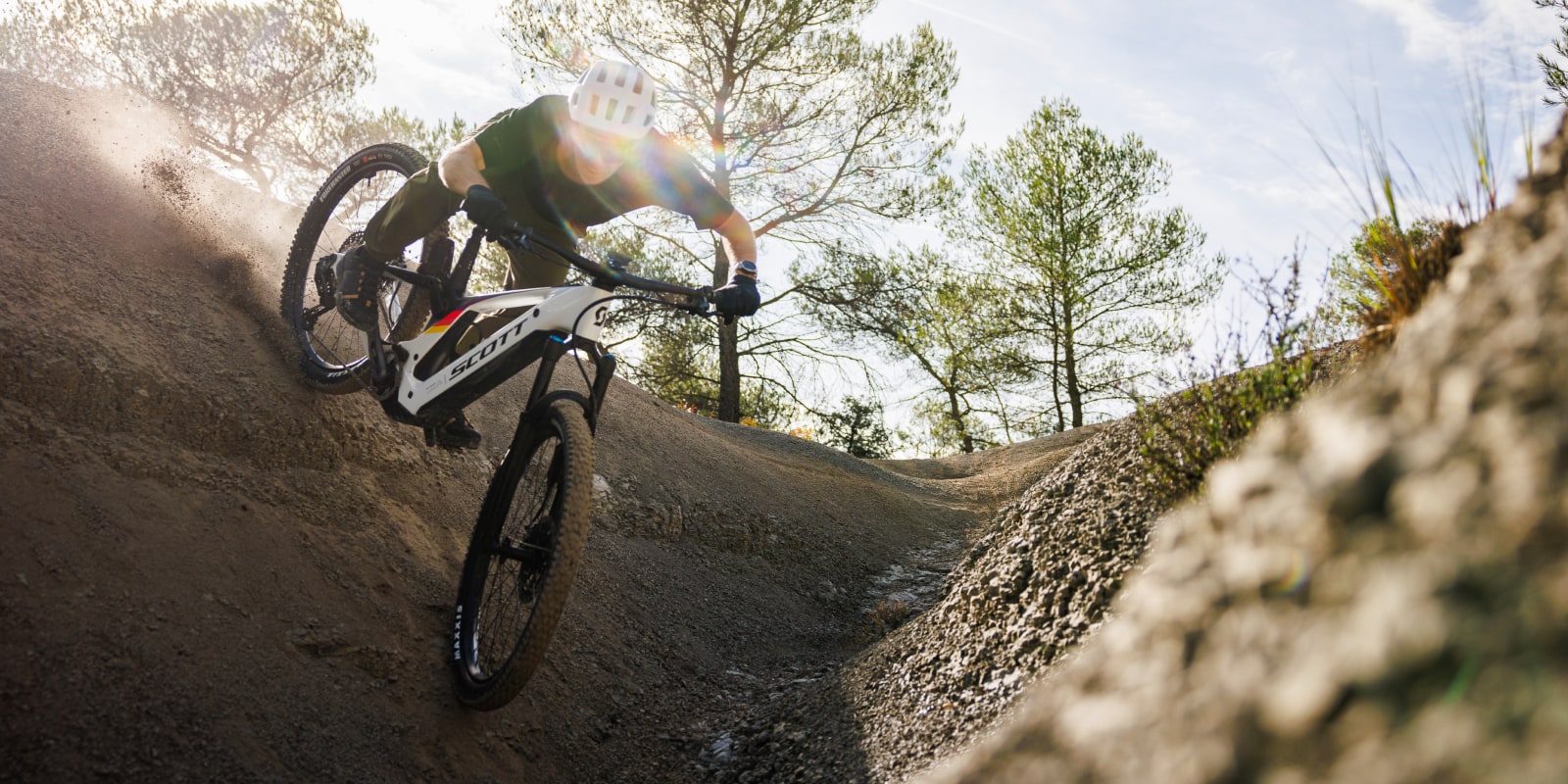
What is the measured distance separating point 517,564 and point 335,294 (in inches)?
80.9

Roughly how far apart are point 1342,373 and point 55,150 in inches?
284

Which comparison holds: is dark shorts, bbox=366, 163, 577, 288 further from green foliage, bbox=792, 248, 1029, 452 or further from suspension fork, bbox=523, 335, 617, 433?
green foliage, bbox=792, 248, 1029, 452

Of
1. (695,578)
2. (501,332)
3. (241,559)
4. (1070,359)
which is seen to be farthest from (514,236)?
(1070,359)

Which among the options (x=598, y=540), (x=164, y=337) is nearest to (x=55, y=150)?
(x=164, y=337)

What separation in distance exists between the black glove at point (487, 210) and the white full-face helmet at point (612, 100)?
0.59 metres

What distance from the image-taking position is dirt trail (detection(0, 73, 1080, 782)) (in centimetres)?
297

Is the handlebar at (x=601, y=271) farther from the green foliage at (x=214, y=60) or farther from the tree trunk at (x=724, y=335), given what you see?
the green foliage at (x=214, y=60)

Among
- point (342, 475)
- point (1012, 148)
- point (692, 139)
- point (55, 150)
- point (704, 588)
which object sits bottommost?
point (704, 588)

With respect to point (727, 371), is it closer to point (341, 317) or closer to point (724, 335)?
point (724, 335)

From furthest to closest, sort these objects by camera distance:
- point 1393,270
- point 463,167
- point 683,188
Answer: point 683,188 < point 463,167 < point 1393,270

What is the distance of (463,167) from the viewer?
401cm

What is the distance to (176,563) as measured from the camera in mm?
3432

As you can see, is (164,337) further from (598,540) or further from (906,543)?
(906,543)

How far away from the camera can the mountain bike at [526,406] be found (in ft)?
10.9
